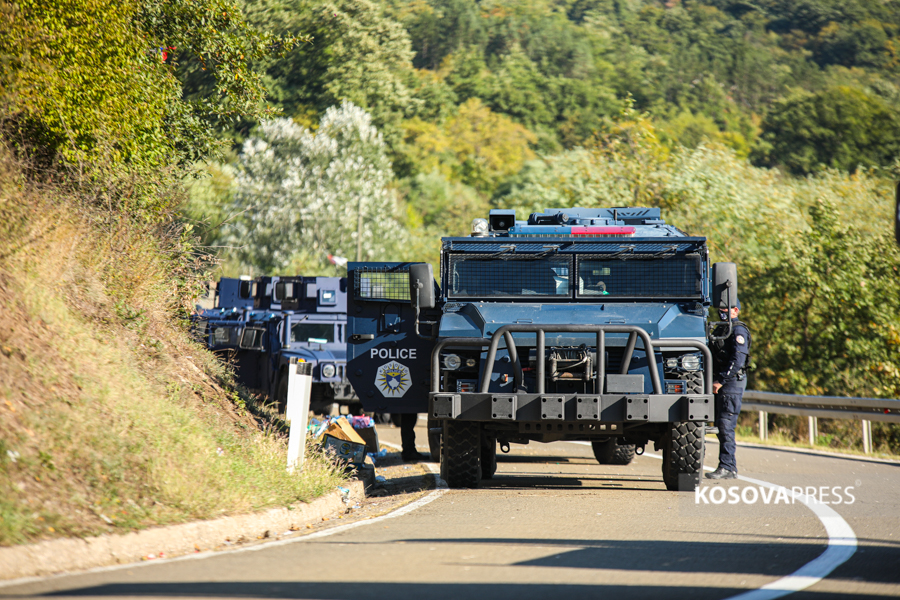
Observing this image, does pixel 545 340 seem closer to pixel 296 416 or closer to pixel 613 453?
pixel 296 416

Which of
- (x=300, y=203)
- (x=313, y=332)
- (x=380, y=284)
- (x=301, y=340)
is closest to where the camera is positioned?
(x=380, y=284)

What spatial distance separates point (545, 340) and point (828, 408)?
973cm

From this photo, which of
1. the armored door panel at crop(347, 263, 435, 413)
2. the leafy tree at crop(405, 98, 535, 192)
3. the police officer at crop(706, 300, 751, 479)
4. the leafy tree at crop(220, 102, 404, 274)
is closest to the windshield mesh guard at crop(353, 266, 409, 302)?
the armored door panel at crop(347, 263, 435, 413)

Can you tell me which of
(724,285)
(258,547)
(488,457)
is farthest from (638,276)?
(258,547)

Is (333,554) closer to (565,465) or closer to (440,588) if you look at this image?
(440,588)

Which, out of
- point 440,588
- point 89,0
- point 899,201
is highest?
point 89,0

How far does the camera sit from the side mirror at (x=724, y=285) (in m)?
10.3

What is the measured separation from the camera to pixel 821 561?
22.0 feet

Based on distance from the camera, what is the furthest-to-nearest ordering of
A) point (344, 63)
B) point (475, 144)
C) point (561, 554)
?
point (475, 144) → point (344, 63) → point (561, 554)

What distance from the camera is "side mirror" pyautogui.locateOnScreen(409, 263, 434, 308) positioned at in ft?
33.9

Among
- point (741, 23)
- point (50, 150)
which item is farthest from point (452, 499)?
point (741, 23)

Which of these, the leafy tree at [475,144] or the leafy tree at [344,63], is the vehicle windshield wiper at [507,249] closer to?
the leafy tree at [344,63]

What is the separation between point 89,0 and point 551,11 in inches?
4546

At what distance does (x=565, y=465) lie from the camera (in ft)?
44.4
